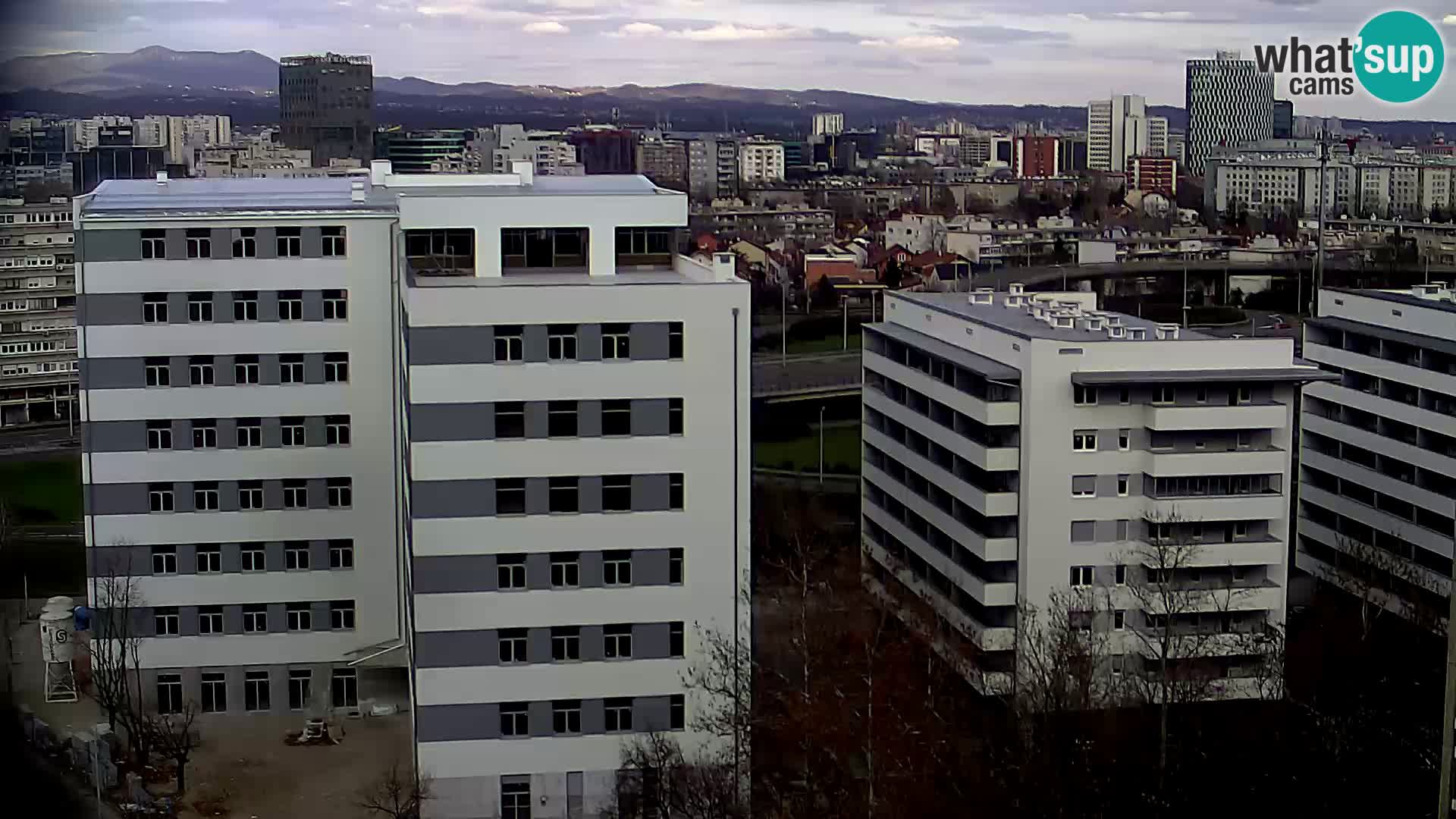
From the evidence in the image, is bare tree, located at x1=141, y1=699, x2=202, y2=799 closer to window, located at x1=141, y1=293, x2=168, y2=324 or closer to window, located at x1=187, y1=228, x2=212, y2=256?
window, located at x1=141, y1=293, x2=168, y2=324

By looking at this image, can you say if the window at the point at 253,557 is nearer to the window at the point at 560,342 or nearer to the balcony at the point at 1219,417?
the window at the point at 560,342

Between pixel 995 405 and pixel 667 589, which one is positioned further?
pixel 995 405

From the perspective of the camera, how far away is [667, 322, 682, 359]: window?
4.27m

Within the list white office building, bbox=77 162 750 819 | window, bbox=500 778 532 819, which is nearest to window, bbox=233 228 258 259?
white office building, bbox=77 162 750 819

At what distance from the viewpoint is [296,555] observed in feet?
17.8

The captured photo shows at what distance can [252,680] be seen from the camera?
5.45 metres

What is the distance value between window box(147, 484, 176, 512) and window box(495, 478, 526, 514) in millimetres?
1564

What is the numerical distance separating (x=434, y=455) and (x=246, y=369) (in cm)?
137

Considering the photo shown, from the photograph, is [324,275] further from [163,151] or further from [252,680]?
[163,151]

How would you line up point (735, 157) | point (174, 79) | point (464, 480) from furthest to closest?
1. point (735, 157)
2. point (174, 79)
3. point (464, 480)

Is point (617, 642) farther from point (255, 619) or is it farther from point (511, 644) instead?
point (255, 619)

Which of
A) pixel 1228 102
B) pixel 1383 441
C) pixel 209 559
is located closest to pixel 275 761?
pixel 209 559

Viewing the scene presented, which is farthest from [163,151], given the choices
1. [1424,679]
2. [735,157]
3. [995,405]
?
[1424,679]

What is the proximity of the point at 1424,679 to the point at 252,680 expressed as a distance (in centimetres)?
369
